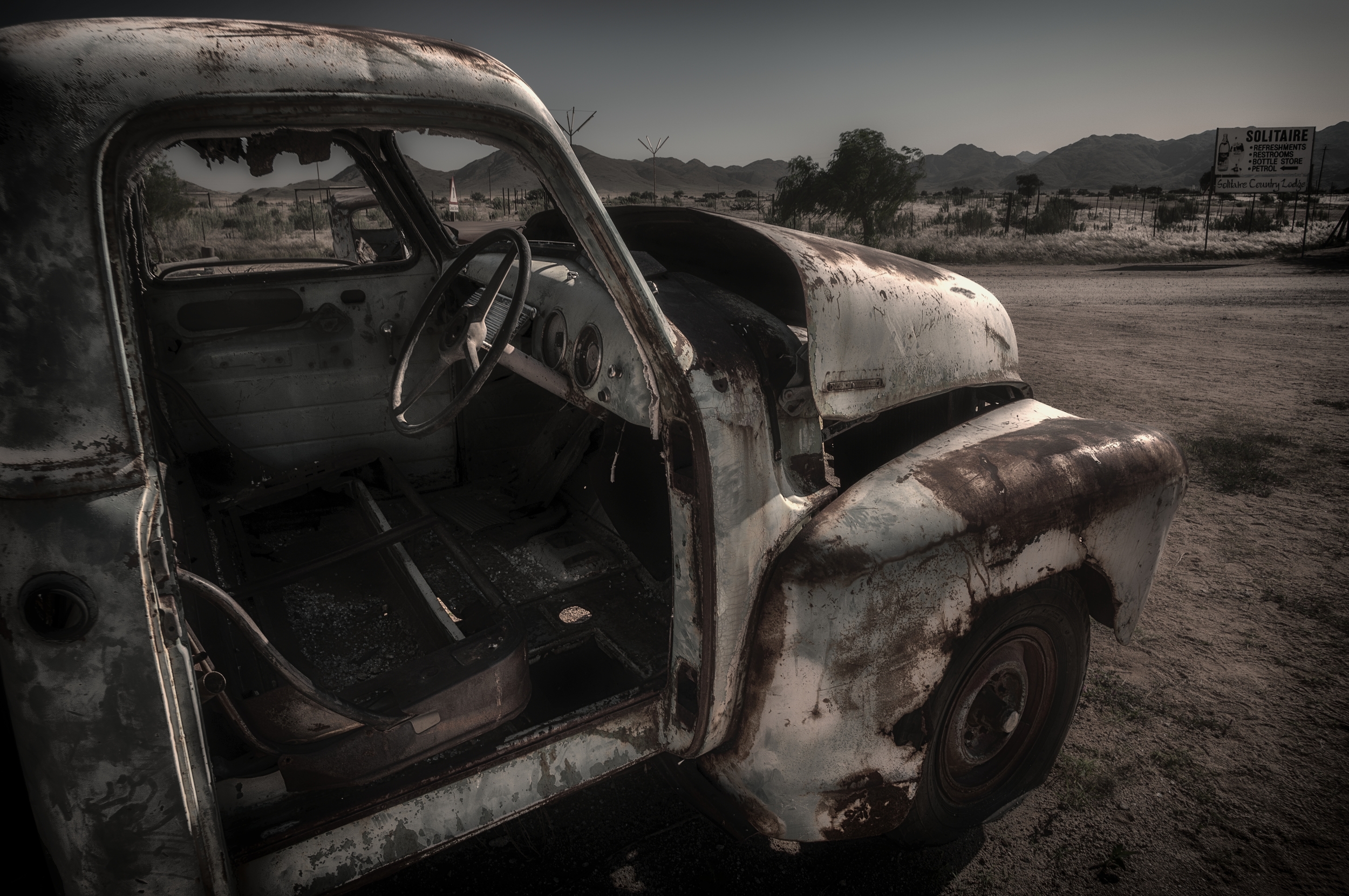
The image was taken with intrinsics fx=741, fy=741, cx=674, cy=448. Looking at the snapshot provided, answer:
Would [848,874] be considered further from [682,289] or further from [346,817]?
[682,289]

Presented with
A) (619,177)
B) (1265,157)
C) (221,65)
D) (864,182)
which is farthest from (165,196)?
(619,177)

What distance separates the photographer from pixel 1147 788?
93.6 inches

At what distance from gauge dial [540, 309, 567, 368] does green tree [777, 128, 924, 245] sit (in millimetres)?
20218

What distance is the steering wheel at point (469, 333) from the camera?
1.85 metres

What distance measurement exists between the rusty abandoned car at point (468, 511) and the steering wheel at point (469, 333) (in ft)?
0.07

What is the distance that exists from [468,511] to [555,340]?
1121 mm

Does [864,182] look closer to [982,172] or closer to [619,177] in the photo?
[619,177]

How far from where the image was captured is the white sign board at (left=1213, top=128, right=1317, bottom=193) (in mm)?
29375

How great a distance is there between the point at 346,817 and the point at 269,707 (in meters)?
0.30

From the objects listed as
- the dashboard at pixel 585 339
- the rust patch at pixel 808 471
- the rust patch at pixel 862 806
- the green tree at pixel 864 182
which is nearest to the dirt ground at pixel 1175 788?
the rust patch at pixel 862 806

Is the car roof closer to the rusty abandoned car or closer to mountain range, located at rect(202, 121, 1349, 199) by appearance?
the rusty abandoned car

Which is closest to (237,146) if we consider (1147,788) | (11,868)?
(11,868)

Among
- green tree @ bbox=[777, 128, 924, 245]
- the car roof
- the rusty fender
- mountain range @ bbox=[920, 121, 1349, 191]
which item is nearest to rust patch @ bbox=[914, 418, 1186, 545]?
the rusty fender

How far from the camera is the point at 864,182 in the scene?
20.9 metres
